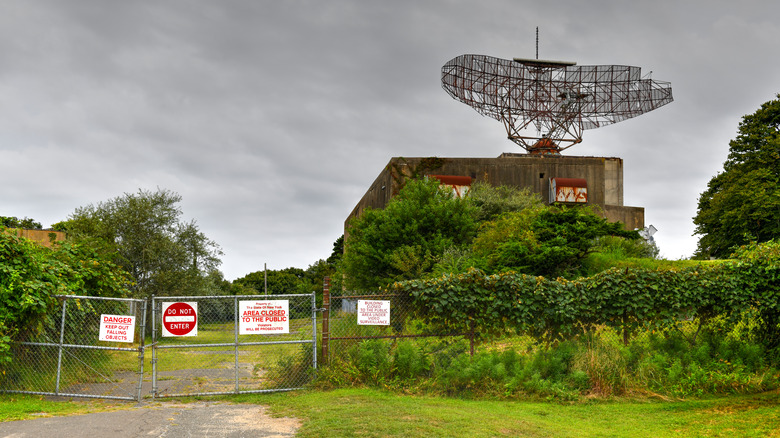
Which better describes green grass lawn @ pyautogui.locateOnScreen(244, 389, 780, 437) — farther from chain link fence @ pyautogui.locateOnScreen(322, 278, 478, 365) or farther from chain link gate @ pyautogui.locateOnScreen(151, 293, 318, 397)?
chain link fence @ pyautogui.locateOnScreen(322, 278, 478, 365)

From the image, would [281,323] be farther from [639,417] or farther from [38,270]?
[639,417]

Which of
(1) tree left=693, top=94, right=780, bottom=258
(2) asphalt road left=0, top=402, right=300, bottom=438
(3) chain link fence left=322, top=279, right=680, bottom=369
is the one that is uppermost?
(1) tree left=693, top=94, right=780, bottom=258

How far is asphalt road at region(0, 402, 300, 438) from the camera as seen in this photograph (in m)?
9.56

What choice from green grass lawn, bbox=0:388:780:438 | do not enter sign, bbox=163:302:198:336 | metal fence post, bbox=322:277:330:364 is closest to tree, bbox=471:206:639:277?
metal fence post, bbox=322:277:330:364

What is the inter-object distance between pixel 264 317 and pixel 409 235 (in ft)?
70.9

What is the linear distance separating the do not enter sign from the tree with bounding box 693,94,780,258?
1522 inches

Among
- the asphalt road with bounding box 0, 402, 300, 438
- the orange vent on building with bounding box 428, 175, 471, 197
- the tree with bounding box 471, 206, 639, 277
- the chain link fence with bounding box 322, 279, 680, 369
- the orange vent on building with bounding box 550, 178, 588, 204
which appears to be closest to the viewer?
the asphalt road with bounding box 0, 402, 300, 438

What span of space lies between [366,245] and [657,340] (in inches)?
905

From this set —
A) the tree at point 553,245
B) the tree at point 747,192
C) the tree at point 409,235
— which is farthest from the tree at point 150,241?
the tree at point 747,192

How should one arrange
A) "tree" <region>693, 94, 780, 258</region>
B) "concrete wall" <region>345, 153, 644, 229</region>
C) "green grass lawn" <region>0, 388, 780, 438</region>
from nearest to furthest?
"green grass lawn" <region>0, 388, 780, 438</region>
"tree" <region>693, 94, 780, 258</region>
"concrete wall" <region>345, 153, 644, 229</region>

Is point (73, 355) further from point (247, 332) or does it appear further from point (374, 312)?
point (374, 312)

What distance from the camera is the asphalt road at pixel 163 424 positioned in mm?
9562

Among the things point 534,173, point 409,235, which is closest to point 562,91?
point 534,173

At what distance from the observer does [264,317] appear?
1337cm
